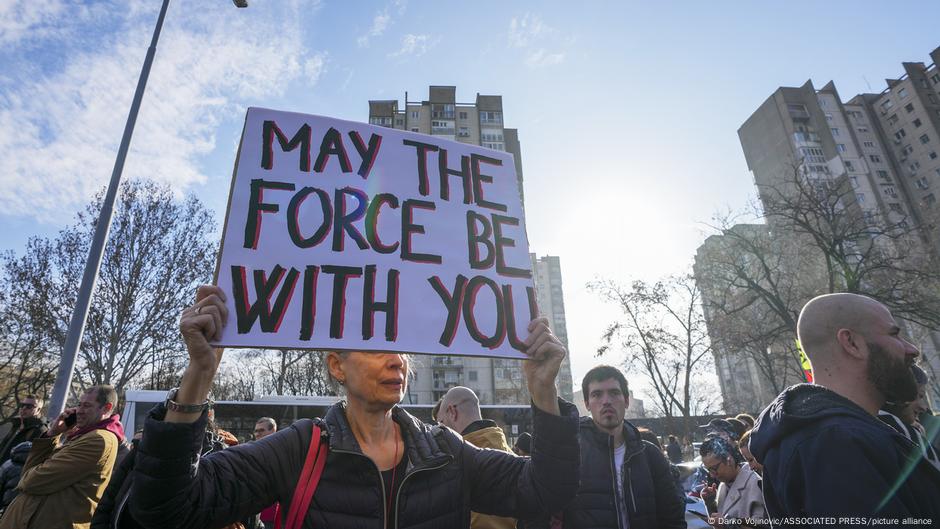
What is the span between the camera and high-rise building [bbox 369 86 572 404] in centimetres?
5188

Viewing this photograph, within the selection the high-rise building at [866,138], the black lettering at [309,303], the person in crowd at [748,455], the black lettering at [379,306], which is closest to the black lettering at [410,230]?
the black lettering at [379,306]

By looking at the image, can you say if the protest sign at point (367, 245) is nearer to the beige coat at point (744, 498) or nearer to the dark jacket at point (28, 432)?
the beige coat at point (744, 498)

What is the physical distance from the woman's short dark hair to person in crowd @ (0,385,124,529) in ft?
13.3

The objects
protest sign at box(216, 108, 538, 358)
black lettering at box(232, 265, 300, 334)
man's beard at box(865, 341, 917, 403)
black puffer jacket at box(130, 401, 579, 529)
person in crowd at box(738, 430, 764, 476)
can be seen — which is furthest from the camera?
person in crowd at box(738, 430, 764, 476)

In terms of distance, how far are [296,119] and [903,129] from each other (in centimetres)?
8170

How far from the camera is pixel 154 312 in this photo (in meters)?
19.2


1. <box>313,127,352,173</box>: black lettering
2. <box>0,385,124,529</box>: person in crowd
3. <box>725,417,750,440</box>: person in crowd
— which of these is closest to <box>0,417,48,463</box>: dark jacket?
<box>0,385,124,529</box>: person in crowd

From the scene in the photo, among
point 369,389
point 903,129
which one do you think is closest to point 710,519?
point 369,389

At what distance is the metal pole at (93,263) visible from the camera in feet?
19.7

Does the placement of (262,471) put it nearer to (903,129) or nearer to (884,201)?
(884,201)

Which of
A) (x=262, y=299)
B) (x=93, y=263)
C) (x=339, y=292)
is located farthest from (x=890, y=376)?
(x=93, y=263)

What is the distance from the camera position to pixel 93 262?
22.2 feet

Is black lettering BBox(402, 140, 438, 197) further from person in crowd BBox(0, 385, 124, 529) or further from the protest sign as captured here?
person in crowd BBox(0, 385, 124, 529)

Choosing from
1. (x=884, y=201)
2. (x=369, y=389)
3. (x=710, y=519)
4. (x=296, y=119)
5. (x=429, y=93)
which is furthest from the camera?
(x=429, y=93)
